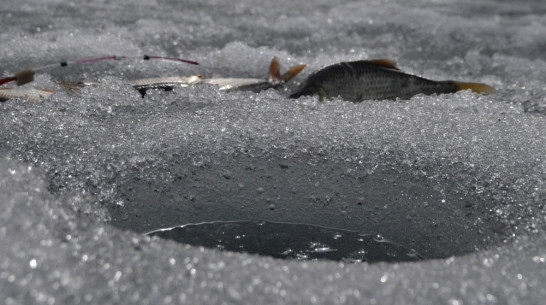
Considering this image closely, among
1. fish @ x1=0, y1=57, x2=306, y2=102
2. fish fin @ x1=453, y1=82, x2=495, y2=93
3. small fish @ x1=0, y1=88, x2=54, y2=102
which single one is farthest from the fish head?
small fish @ x1=0, y1=88, x2=54, y2=102

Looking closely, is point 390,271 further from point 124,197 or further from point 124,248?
point 124,197

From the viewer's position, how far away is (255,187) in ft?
4.05

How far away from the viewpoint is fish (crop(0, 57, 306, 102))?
1569mm

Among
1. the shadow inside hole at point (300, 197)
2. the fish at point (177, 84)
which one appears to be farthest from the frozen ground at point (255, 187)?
the fish at point (177, 84)

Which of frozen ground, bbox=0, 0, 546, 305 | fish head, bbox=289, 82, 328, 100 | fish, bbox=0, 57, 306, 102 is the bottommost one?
fish, bbox=0, 57, 306, 102

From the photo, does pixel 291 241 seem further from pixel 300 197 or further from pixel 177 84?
pixel 177 84

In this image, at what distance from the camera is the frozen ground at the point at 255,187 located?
701mm

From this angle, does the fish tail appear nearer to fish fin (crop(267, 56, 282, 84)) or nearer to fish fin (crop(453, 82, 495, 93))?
fish fin (crop(267, 56, 282, 84))

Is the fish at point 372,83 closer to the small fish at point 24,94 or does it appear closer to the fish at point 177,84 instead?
the fish at point 177,84

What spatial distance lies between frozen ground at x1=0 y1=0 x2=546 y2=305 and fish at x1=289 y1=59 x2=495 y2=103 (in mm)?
220

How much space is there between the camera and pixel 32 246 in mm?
708

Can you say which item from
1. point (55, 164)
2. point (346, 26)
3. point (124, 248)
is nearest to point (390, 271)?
point (124, 248)

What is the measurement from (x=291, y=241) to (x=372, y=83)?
0.87 metres

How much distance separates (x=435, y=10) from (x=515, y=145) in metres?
3.46
